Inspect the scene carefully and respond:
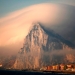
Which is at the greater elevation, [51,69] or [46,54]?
[46,54]

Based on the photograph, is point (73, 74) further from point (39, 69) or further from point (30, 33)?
point (30, 33)

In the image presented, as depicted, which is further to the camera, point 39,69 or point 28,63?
point 39,69

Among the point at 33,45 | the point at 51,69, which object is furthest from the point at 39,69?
the point at 33,45

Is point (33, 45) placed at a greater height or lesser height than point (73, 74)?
greater

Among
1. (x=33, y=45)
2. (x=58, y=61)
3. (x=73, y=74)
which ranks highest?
(x=33, y=45)

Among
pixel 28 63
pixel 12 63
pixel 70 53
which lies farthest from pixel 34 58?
pixel 70 53

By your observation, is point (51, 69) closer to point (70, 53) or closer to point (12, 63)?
point (70, 53)

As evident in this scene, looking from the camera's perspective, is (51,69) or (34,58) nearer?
(34,58)

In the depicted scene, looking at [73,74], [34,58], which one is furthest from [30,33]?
[73,74]
